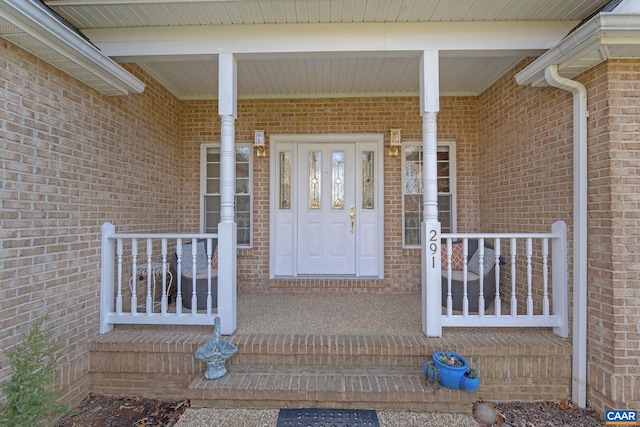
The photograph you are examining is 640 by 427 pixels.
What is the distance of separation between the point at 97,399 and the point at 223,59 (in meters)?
3.31

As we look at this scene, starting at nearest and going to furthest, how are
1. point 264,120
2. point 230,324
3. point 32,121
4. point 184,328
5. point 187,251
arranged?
1. point 32,121
2. point 230,324
3. point 184,328
4. point 187,251
5. point 264,120

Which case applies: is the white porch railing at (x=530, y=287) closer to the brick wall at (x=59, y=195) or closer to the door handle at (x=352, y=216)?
the door handle at (x=352, y=216)

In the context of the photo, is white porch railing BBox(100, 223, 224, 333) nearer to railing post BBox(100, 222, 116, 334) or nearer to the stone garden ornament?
railing post BBox(100, 222, 116, 334)

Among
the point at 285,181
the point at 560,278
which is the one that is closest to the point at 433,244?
the point at 560,278

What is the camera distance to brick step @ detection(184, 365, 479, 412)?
234 centimetres

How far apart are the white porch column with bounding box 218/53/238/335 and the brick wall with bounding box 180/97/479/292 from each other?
1.69 metres

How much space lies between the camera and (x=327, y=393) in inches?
93.4

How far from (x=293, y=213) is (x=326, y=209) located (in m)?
0.52

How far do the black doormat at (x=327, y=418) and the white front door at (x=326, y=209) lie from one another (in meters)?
2.42

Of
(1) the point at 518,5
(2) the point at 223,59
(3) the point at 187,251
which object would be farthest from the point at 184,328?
(1) the point at 518,5

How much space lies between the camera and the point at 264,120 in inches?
182

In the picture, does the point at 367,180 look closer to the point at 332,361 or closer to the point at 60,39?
the point at 332,361

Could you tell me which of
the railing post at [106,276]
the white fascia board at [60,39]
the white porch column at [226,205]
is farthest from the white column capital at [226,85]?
the railing post at [106,276]

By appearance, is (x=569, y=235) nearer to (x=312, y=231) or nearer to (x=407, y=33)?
(x=407, y=33)
